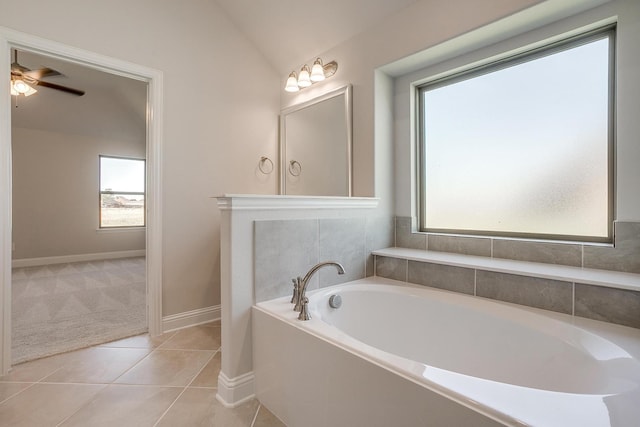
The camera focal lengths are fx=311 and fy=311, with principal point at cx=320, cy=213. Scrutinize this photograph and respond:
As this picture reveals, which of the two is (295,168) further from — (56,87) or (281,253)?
(56,87)

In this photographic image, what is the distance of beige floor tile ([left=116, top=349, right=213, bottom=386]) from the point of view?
172cm

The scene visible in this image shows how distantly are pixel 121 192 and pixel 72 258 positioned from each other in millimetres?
1342

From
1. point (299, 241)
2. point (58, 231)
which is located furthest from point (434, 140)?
point (58, 231)

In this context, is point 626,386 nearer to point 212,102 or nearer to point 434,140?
point 434,140

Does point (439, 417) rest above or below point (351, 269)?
below

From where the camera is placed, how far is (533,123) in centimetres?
185

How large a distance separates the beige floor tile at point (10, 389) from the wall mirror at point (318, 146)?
217 centimetres

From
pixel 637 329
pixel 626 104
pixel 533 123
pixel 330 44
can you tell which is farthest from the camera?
pixel 330 44

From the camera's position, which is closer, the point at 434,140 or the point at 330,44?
the point at 434,140

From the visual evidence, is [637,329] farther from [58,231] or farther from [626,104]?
[58,231]

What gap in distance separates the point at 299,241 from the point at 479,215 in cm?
125

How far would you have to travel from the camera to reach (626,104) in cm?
151

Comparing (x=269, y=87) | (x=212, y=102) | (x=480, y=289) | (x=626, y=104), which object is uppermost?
(x=269, y=87)

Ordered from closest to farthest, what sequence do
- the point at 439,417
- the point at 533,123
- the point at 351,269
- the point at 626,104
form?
the point at 439,417 < the point at 626,104 < the point at 533,123 < the point at 351,269
